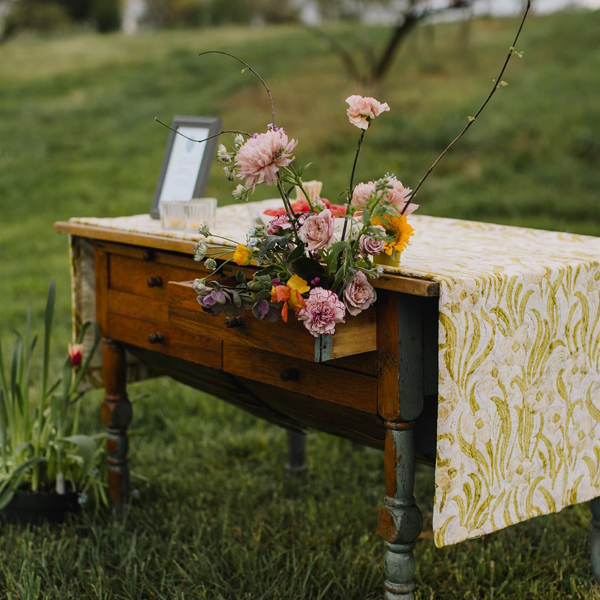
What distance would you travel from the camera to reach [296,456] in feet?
11.7

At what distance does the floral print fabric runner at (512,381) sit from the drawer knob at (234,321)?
40 cm

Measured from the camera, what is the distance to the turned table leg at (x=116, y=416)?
3.02m

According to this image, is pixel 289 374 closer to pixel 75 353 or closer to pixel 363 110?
pixel 363 110

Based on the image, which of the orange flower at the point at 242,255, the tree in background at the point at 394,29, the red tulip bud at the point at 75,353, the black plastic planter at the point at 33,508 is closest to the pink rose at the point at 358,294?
the orange flower at the point at 242,255

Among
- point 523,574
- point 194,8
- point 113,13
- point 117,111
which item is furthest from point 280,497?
point 194,8

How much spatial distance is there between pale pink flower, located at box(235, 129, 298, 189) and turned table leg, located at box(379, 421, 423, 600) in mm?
669

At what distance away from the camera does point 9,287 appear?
629 cm

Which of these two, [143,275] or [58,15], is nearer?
[143,275]

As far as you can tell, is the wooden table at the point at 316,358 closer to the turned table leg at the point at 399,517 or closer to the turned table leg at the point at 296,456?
the turned table leg at the point at 399,517

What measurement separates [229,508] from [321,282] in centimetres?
160

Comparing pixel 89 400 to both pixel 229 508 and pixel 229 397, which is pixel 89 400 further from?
pixel 229 397

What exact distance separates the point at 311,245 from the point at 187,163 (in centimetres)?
128

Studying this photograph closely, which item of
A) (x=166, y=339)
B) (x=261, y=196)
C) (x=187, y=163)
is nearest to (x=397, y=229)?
(x=166, y=339)

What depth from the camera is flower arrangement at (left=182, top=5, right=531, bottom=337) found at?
5.91 feet
